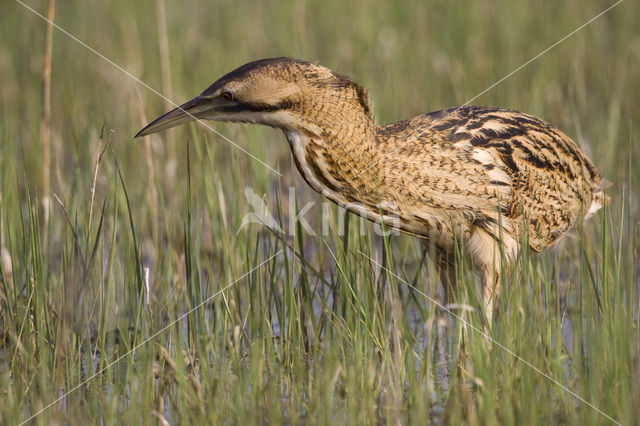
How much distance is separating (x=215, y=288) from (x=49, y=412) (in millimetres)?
898

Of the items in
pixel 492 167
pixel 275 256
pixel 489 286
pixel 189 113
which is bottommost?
pixel 489 286

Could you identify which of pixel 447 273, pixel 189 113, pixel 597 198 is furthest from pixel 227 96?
pixel 597 198

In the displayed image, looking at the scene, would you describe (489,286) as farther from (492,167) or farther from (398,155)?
(398,155)

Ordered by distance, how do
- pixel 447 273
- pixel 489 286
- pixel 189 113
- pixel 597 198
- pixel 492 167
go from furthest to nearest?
1. pixel 597 198
2. pixel 447 273
3. pixel 489 286
4. pixel 492 167
5. pixel 189 113

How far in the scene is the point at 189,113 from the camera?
345 centimetres

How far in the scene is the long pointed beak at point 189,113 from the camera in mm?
3420

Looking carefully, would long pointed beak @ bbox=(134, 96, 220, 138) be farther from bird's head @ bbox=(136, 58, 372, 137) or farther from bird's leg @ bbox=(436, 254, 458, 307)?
bird's leg @ bbox=(436, 254, 458, 307)

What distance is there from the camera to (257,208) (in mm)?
4262

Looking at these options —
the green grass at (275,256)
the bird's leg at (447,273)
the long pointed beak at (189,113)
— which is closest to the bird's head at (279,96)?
the long pointed beak at (189,113)

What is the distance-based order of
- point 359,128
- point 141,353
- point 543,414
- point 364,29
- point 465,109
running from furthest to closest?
point 364,29, point 465,109, point 359,128, point 141,353, point 543,414

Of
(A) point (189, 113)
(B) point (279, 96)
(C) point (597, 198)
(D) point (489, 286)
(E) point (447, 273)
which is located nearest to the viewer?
(B) point (279, 96)

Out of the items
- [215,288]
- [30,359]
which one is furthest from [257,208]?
[30,359]

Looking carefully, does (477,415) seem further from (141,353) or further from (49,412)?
(49,412)

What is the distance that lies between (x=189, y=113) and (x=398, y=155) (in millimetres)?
783
